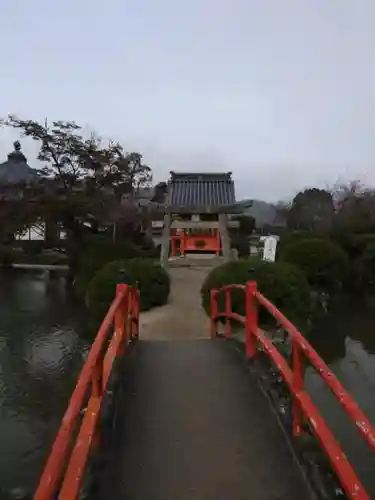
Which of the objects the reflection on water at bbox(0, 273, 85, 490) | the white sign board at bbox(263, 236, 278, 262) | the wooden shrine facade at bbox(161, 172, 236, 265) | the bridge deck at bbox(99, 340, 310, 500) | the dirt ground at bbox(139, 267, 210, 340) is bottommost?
the reflection on water at bbox(0, 273, 85, 490)

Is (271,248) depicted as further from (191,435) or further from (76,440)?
(76,440)

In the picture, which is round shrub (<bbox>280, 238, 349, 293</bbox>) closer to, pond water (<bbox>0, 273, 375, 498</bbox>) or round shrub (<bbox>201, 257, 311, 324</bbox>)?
pond water (<bbox>0, 273, 375, 498</bbox>)

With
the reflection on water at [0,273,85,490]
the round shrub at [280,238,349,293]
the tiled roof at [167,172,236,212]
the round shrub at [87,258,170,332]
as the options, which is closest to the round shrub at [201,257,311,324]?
the round shrub at [87,258,170,332]

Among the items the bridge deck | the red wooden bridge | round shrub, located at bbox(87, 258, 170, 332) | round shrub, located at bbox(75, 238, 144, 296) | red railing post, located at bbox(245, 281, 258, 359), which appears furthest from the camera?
round shrub, located at bbox(75, 238, 144, 296)

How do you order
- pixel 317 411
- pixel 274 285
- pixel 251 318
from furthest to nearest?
1. pixel 274 285
2. pixel 251 318
3. pixel 317 411

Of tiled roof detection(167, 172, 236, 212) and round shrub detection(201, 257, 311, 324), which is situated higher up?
tiled roof detection(167, 172, 236, 212)

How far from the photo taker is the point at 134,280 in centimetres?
1075

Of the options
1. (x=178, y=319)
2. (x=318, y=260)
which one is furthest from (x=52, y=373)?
(x=318, y=260)

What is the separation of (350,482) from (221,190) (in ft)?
58.2

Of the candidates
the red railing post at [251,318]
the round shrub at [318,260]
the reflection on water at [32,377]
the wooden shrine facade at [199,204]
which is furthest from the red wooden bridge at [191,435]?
the wooden shrine facade at [199,204]

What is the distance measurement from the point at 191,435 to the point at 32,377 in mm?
5462

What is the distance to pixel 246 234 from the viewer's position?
Result: 36.7 metres

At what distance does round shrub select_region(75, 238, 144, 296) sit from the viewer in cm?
1605

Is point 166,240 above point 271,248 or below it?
above
